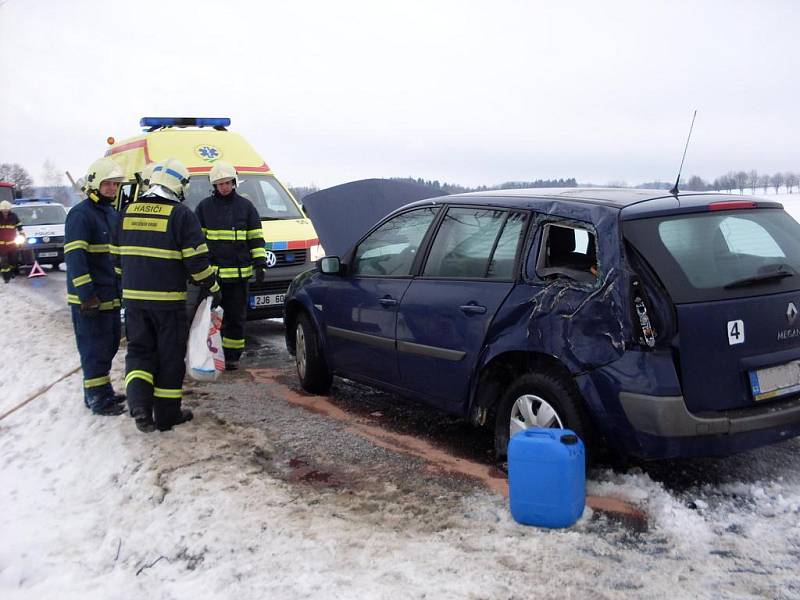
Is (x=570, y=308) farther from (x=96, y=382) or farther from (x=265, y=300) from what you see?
(x=265, y=300)

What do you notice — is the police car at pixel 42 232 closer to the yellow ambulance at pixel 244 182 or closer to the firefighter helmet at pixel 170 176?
the yellow ambulance at pixel 244 182

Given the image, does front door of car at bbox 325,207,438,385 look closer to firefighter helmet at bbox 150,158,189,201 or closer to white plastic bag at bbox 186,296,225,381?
white plastic bag at bbox 186,296,225,381

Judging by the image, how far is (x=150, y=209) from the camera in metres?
5.26

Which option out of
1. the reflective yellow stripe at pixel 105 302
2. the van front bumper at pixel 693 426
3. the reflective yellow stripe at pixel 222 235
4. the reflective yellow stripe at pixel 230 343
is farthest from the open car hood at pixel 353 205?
the van front bumper at pixel 693 426

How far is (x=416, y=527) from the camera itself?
12.1ft

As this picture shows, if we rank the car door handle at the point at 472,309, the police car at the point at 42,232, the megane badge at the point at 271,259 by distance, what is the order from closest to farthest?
1. the car door handle at the point at 472,309
2. the megane badge at the point at 271,259
3. the police car at the point at 42,232

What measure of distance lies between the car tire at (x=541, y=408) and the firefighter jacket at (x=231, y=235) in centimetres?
396

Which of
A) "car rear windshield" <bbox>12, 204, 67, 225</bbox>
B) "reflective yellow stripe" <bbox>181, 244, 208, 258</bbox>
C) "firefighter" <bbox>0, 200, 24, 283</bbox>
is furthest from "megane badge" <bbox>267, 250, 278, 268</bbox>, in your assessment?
"car rear windshield" <bbox>12, 204, 67, 225</bbox>

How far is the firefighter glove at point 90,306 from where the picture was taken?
18.8 ft

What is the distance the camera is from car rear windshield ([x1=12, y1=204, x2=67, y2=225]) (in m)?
19.8

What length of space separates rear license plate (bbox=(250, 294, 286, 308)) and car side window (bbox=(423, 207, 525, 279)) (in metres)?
3.93

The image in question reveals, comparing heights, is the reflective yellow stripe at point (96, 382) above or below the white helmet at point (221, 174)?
below

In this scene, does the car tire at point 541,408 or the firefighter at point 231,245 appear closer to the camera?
the car tire at point 541,408

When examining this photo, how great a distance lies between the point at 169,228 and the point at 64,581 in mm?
2556
